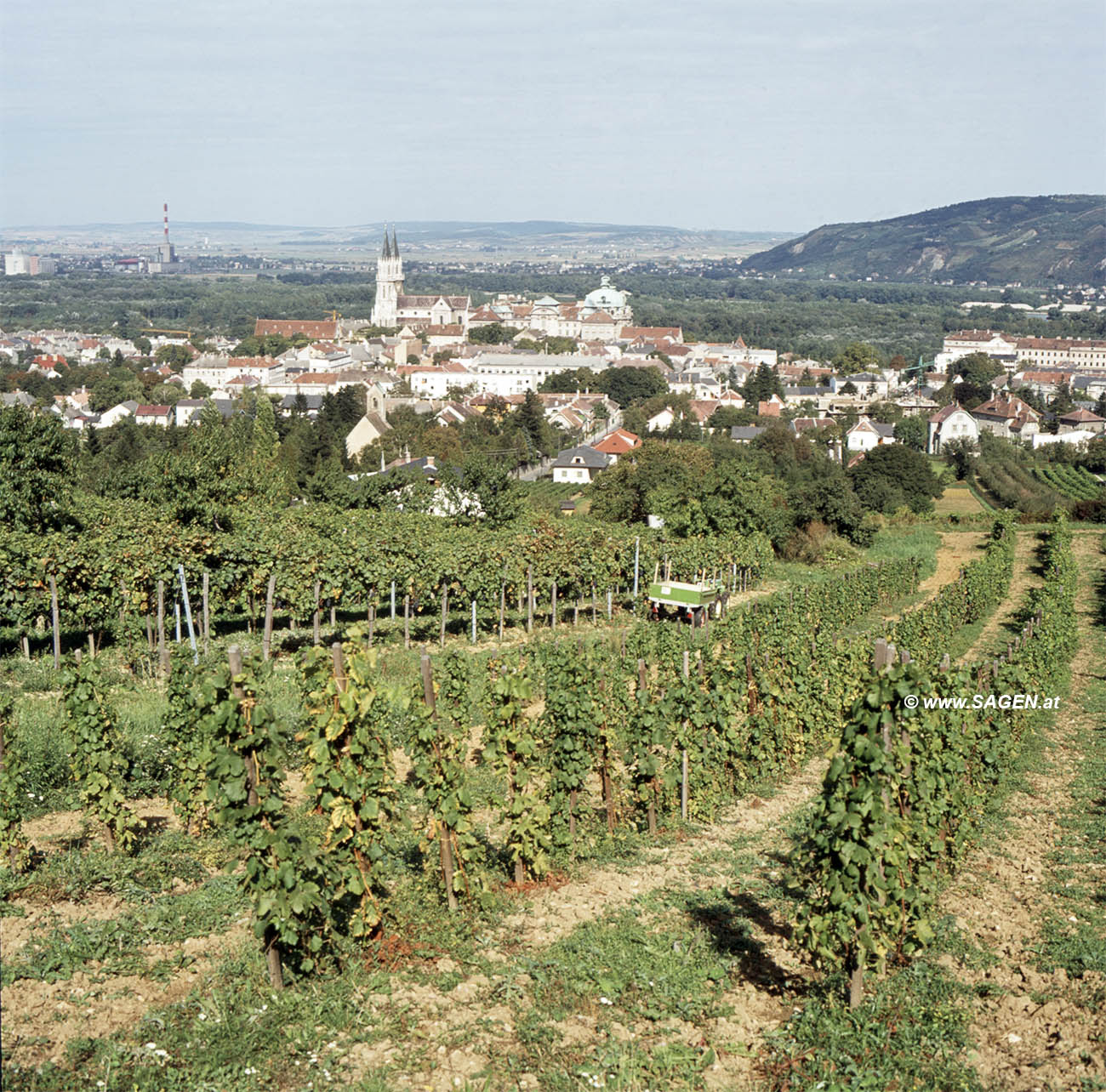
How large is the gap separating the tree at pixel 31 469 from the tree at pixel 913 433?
62.4 m

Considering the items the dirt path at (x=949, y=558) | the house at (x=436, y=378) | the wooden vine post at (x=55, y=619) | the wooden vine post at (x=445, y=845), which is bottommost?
the house at (x=436, y=378)

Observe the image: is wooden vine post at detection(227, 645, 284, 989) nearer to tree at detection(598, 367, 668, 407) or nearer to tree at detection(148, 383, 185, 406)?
tree at detection(148, 383, 185, 406)

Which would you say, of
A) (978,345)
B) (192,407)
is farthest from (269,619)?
(978,345)

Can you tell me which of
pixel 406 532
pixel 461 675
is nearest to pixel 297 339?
pixel 406 532

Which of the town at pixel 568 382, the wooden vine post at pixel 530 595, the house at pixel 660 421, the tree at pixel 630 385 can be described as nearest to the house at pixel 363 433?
Result: the town at pixel 568 382

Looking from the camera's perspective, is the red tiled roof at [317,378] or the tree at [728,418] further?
the red tiled roof at [317,378]

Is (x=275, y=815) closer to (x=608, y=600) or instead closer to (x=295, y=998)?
(x=295, y=998)

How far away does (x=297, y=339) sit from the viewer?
15125 cm

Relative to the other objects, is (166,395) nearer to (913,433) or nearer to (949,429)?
(913,433)

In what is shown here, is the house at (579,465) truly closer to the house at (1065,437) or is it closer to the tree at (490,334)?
the house at (1065,437)

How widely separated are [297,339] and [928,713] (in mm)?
149261

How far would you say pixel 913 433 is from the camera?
8081 cm

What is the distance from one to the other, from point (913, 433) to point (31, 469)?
2636 inches

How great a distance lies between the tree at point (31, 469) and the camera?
22172 millimetres
